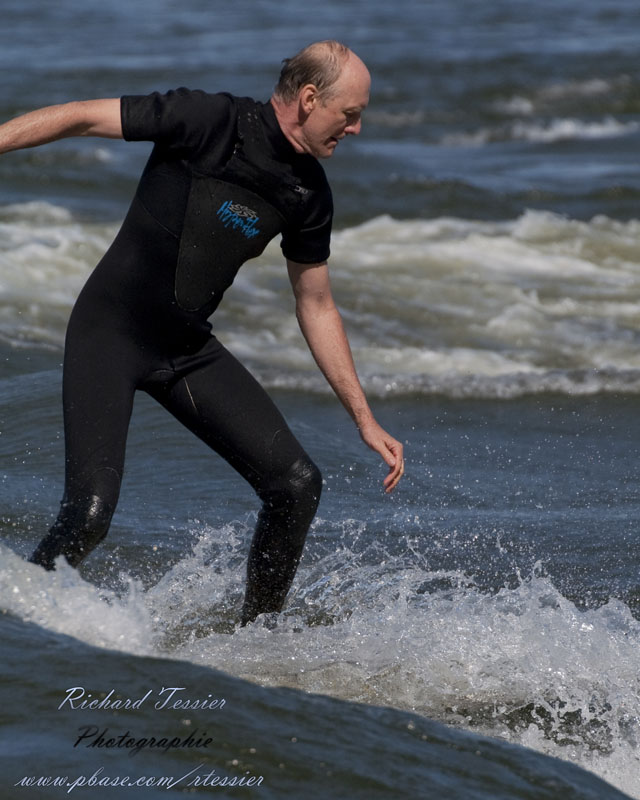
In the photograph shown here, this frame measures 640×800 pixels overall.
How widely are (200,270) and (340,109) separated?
0.67m

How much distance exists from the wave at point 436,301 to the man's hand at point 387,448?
12.8ft

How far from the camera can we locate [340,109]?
3.72 meters

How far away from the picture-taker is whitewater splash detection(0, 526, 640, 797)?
372 cm

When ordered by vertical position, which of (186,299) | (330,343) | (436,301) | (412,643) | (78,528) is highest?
(186,299)

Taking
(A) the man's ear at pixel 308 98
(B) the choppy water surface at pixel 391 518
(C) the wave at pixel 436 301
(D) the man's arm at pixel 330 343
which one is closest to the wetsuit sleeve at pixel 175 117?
(A) the man's ear at pixel 308 98

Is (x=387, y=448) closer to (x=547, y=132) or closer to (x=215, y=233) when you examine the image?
(x=215, y=233)

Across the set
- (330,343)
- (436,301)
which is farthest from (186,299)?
(436,301)

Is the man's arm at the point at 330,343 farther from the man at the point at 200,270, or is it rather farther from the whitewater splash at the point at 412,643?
the whitewater splash at the point at 412,643

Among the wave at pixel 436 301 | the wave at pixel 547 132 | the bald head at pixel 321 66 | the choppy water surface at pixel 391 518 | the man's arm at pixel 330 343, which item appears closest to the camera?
the choppy water surface at pixel 391 518

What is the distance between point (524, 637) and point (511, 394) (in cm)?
402

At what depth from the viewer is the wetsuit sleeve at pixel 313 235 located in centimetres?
399

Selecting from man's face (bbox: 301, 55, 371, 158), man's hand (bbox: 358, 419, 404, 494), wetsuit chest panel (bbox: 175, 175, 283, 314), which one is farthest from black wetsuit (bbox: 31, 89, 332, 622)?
man's hand (bbox: 358, 419, 404, 494)

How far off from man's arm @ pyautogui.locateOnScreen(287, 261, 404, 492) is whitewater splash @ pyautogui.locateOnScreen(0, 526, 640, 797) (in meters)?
0.59

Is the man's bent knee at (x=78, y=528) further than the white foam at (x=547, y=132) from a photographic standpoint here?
No
